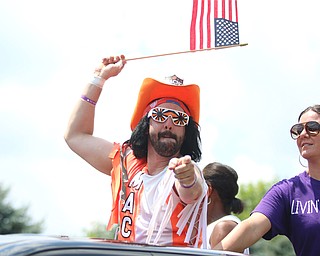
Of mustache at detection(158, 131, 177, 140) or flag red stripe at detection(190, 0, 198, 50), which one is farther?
flag red stripe at detection(190, 0, 198, 50)

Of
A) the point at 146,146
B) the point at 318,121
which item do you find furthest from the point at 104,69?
the point at 318,121

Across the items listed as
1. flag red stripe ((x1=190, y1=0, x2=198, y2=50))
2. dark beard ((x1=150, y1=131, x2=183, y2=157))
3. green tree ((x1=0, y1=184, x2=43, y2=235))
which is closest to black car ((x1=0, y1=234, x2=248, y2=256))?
dark beard ((x1=150, y1=131, x2=183, y2=157))

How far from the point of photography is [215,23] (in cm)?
651

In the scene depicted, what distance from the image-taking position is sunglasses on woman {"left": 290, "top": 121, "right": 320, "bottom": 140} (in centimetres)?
513

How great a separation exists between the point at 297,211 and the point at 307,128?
48cm

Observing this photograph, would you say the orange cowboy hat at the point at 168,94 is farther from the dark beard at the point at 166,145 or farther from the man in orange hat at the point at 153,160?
the dark beard at the point at 166,145

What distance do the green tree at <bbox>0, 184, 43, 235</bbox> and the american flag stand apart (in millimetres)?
18034

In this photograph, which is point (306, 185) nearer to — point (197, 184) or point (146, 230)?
point (197, 184)

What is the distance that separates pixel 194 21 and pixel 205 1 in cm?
18

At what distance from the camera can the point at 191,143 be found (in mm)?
5719

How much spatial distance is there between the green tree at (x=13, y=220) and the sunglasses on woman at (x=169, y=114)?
742 inches

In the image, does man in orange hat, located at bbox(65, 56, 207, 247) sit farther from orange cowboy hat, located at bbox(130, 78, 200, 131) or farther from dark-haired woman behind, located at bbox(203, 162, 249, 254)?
dark-haired woman behind, located at bbox(203, 162, 249, 254)

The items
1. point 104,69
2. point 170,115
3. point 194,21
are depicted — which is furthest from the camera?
point 194,21

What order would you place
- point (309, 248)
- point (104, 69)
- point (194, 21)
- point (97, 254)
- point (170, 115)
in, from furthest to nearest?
point (194, 21)
point (104, 69)
point (170, 115)
point (309, 248)
point (97, 254)
